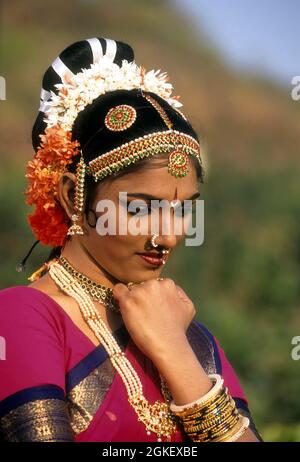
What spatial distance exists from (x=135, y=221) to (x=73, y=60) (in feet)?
3.17

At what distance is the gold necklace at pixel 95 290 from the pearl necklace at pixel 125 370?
→ 2 centimetres

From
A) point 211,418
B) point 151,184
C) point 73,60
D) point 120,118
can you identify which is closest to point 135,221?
point 151,184

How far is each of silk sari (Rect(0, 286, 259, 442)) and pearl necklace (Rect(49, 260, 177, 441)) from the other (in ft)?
0.09

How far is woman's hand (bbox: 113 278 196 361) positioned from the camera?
3.38 meters

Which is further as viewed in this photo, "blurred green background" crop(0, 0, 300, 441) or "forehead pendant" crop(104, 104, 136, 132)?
"blurred green background" crop(0, 0, 300, 441)

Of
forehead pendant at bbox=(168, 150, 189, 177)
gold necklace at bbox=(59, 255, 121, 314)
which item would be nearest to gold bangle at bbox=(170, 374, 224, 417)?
gold necklace at bbox=(59, 255, 121, 314)

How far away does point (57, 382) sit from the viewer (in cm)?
319

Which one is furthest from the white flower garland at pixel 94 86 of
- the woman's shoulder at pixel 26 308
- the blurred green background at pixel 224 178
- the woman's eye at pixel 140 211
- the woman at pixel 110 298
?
the woman's shoulder at pixel 26 308

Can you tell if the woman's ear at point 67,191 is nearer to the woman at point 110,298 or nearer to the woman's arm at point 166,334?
the woman at point 110,298

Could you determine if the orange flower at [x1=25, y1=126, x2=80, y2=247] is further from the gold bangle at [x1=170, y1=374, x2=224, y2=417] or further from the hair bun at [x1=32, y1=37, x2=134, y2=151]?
the gold bangle at [x1=170, y1=374, x2=224, y2=417]

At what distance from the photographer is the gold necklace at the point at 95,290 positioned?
3.63 m

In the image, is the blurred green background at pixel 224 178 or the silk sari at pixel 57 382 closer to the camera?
the silk sari at pixel 57 382

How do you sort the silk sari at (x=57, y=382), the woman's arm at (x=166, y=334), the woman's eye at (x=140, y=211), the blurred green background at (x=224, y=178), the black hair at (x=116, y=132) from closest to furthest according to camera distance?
the silk sari at (x=57, y=382) < the woman's arm at (x=166, y=334) < the woman's eye at (x=140, y=211) < the black hair at (x=116, y=132) < the blurred green background at (x=224, y=178)

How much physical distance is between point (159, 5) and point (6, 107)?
13291 millimetres
